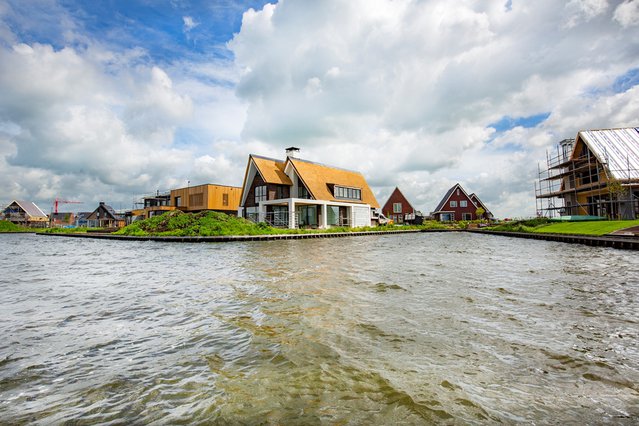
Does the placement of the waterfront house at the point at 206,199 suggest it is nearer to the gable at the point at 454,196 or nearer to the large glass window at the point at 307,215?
the large glass window at the point at 307,215

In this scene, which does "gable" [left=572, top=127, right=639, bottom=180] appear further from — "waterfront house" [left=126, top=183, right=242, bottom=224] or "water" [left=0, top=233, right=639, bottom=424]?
"waterfront house" [left=126, top=183, right=242, bottom=224]

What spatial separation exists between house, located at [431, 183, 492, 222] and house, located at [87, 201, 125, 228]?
6197 centimetres

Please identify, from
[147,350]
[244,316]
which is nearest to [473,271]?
[244,316]

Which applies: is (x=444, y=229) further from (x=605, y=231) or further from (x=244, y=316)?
(x=244, y=316)

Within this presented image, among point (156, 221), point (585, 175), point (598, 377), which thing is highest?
point (585, 175)

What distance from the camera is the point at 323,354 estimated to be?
3.46 metres

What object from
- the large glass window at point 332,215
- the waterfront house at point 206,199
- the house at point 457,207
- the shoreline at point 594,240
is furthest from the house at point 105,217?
the shoreline at point 594,240

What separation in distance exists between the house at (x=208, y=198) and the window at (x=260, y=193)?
930 cm

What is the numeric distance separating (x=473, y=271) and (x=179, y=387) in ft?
28.0

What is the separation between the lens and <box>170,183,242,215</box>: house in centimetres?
4166

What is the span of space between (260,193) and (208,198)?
9960 millimetres

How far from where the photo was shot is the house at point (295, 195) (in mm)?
33281

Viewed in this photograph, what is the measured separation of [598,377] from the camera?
2914 mm

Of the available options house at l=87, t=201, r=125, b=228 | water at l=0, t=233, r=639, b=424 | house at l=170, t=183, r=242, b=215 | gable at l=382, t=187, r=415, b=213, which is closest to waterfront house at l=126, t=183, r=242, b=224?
house at l=170, t=183, r=242, b=215
